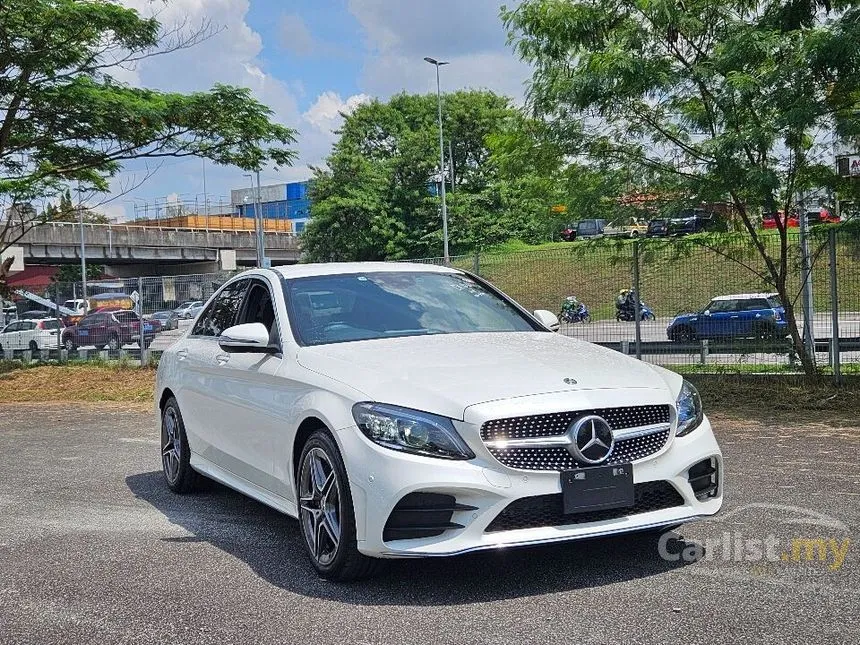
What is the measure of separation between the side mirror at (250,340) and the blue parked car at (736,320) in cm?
878

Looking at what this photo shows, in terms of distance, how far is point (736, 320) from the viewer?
13445 millimetres

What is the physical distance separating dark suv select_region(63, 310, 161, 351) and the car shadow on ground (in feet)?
52.1

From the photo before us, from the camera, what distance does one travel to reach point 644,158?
12891mm

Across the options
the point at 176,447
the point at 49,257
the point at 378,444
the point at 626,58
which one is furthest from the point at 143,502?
the point at 49,257

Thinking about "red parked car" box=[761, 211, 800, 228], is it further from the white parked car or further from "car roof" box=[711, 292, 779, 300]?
the white parked car

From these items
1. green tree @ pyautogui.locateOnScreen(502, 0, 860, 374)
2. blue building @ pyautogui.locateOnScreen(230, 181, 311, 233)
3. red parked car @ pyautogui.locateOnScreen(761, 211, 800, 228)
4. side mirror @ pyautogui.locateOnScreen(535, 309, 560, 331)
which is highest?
blue building @ pyautogui.locateOnScreen(230, 181, 311, 233)

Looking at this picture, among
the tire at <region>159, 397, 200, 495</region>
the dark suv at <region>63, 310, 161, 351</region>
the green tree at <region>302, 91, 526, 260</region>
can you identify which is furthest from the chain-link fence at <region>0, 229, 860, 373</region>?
the green tree at <region>302, 91, 526, 260</region>

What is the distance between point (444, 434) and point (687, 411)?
135cm

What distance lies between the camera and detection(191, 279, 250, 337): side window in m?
7.15

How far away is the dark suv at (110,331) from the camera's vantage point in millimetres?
21812

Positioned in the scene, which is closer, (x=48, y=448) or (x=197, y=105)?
(x=48, y=448)

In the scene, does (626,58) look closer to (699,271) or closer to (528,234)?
(699,271)

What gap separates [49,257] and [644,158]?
5687cm

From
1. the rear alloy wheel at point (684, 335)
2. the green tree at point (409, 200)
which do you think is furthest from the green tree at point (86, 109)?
the green tree at point (409, 200)
